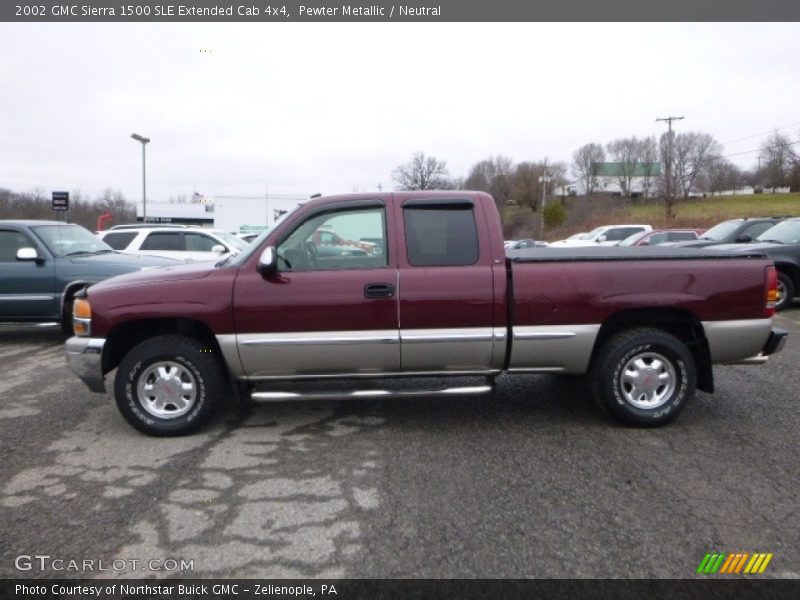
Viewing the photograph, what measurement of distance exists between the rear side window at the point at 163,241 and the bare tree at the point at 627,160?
7770 centimetres

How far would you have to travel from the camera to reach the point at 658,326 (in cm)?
455

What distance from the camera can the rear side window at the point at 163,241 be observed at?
11.3 metres

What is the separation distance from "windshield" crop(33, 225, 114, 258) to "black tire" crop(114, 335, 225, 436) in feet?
15.1

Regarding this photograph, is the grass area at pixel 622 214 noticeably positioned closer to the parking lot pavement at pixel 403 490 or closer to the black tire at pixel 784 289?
the black tire at pixel 784 289

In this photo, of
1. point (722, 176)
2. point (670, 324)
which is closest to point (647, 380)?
point (670, 324)

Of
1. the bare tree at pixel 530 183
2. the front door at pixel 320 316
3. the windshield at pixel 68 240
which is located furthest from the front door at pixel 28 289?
the bare tree at pixel 530 183

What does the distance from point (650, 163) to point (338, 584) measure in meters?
81.9

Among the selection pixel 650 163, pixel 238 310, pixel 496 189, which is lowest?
pixel 238 310

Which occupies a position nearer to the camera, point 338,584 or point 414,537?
point 338,584

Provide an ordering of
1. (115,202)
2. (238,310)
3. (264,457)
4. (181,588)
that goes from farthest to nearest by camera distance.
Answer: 1. (115,202)
2. (238,310)
3. (264,457)
4. (181,588)

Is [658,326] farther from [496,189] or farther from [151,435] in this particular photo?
[496,189]

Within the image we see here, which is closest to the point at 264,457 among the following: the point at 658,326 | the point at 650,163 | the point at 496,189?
the point at 658,326

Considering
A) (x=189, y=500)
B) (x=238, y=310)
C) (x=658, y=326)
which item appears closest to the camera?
(x=189, y=500)

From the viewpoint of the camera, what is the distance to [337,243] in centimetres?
438
